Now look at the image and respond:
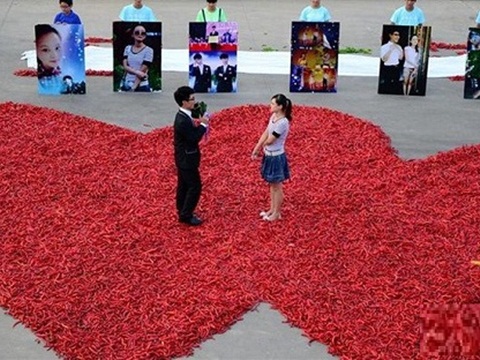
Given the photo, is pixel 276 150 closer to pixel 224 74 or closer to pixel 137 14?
pixel 224 74

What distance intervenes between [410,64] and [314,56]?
5.63ft

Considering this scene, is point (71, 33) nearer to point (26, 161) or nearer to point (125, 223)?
point (26, 161)

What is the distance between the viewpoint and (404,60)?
15.5 meters

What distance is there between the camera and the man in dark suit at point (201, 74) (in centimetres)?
1534

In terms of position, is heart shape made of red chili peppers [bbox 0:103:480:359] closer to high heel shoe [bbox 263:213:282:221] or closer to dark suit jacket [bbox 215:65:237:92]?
high heel shoe [bbox 263:213:282:221]

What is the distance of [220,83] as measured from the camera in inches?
610

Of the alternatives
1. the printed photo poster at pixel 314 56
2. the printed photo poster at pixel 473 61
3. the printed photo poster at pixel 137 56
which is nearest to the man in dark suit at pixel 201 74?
the printed photo poster at pixel 137 56

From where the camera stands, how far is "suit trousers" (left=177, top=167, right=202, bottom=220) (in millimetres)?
9453

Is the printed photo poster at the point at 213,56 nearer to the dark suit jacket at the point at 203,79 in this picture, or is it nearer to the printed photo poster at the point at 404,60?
the dark suit jacket at the point at 203,79

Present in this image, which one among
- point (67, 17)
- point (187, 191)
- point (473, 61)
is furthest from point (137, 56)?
point (187, 191)

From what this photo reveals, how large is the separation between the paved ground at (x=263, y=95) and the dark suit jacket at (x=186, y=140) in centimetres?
197

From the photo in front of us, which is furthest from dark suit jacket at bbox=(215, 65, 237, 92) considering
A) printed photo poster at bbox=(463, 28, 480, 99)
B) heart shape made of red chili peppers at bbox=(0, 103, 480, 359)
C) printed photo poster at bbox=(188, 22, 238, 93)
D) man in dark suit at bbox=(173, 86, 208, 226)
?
man in dark suit at bbox=(173, 86, 208, 226)

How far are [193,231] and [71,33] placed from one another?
6.61m

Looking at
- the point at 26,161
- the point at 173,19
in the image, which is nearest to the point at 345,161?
the point at 26,161
